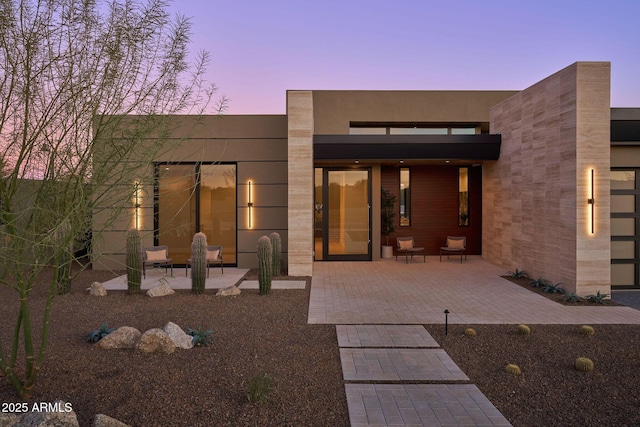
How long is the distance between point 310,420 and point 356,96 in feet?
44.0

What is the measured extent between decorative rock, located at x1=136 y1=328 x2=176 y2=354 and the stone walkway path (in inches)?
87.7

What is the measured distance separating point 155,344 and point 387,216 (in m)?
11.3

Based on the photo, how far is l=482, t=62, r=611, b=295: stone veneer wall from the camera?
27.4 ft

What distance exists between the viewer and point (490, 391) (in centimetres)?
400

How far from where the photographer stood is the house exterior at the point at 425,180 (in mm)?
8414

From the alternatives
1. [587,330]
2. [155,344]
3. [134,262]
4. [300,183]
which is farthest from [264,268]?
[587,330]

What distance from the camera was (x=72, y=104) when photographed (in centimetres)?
329

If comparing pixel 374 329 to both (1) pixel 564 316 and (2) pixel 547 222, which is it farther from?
(2) pixel 547 222

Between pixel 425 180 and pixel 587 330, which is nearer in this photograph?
pixel 587 330

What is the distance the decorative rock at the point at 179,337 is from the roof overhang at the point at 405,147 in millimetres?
8334

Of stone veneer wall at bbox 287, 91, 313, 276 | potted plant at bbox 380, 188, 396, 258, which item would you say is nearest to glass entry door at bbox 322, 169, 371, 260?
potted plant at bbox 380, 188, 396, 258

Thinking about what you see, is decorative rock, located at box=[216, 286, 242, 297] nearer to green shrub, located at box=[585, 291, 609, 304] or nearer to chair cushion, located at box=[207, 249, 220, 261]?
chair cushion, located at box=[207, 249, 220, 261]

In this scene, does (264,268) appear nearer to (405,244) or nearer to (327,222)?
(327,222)

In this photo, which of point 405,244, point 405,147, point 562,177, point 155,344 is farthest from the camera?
point 405,244
